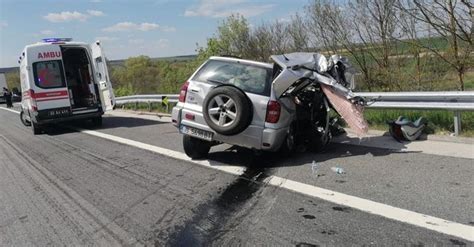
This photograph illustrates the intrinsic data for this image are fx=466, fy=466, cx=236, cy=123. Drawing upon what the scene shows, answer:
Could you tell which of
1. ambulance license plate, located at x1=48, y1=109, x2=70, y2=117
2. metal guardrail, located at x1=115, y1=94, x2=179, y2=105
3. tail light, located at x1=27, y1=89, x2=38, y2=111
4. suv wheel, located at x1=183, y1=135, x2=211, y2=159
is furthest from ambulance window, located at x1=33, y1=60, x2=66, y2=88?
suv wheel, located at x1=183, y1=135, x2=211, y2=159

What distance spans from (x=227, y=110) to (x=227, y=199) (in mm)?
1761

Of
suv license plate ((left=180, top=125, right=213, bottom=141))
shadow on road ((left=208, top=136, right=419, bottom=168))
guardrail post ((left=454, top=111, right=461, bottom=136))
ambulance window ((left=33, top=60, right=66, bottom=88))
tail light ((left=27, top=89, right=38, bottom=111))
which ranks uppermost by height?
ambulance window ((left=33, top=60, right=66, bottom=88))

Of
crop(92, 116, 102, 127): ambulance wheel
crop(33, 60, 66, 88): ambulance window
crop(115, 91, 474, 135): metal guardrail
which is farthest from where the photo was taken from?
crop(92, 116, 102, 127): ambulance wheel

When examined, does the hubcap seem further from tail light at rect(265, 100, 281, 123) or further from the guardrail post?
the guardrail post

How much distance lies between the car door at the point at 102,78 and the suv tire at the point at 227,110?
7.90 metres

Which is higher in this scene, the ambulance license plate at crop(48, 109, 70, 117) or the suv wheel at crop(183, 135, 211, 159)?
the ambulance license plate at crop(48, 109, 70, 117)

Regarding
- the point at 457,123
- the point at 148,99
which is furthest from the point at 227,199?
the point at 148,99

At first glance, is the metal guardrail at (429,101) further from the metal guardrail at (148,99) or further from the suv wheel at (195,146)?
the metal guardrail at (148,99)

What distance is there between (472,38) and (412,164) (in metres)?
7.17

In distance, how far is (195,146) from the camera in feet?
24.1

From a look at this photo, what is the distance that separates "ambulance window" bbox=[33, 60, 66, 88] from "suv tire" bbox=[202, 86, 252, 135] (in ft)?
26.6

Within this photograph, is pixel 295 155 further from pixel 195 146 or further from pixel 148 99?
pixel 148 99

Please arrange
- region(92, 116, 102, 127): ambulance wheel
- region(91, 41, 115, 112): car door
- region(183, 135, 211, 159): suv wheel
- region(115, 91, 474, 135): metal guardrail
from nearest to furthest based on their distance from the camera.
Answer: region(183, 135, 211, 159): suv wheel → region(115, 91, 474, 135): metal guardrail → region(91, 41, 115, 112): car door → region(92, 116, 102, 127): ambulance wheel

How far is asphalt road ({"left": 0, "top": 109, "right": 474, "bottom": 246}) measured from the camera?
407 centimetres
